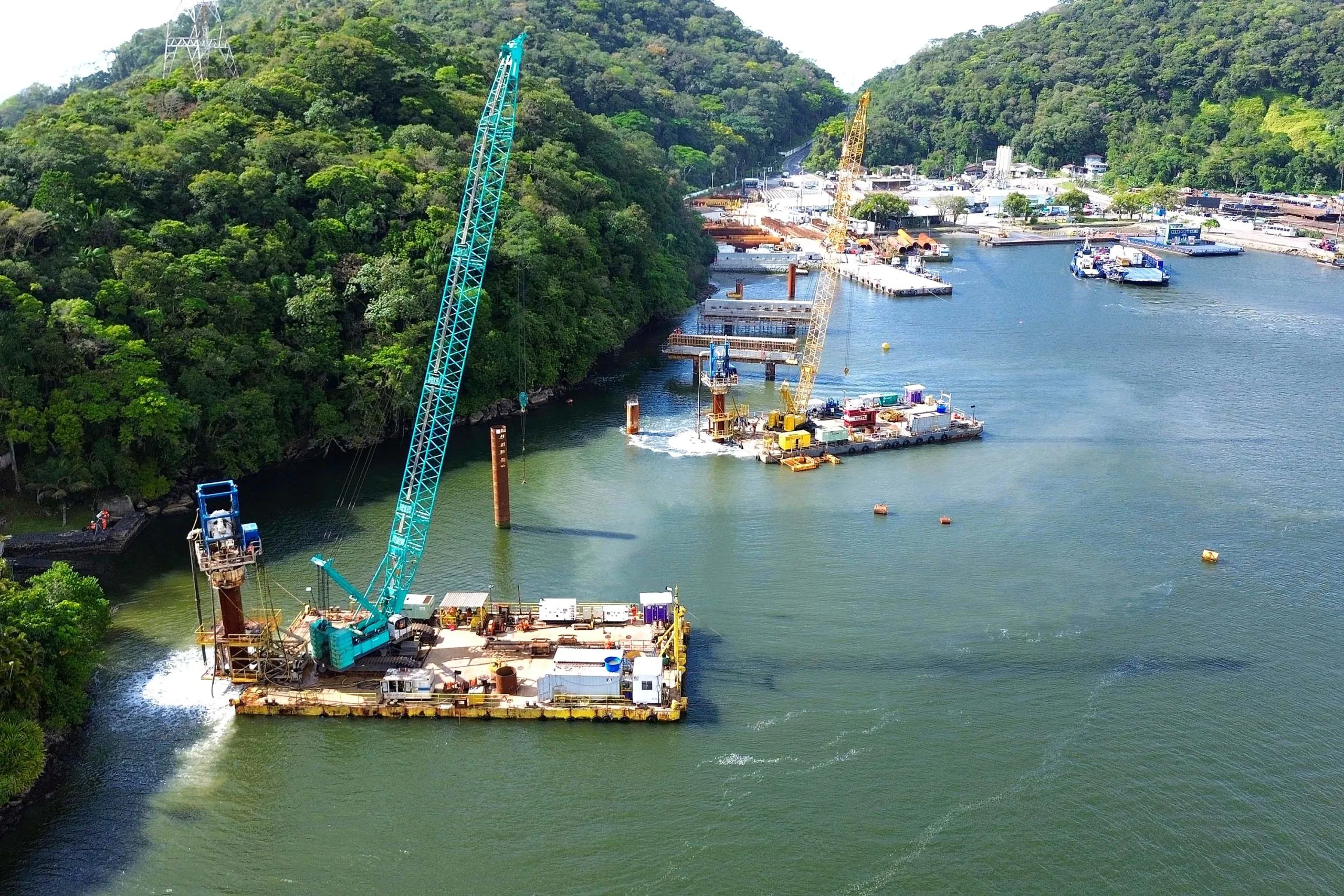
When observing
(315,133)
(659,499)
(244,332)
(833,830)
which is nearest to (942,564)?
(659,499)

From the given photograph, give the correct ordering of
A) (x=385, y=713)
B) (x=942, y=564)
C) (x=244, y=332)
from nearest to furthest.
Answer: (x=385, y=713)
(x=942, y=564)
(x=244, y=332)

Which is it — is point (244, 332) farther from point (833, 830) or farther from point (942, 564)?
point (833, 830)

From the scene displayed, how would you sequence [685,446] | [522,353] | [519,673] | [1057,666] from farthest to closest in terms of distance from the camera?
[522,353] → [685,446] → [1057,666] → [519,673]

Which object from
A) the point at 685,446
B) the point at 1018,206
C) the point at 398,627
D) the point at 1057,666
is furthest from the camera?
the point at 1018,206

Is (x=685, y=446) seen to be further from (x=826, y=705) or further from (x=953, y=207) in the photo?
(x=953, y=207)

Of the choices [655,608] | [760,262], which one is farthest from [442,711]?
[760,262]

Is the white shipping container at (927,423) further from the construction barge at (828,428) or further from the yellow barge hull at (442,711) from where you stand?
the yellow barge hull at (442,711)
